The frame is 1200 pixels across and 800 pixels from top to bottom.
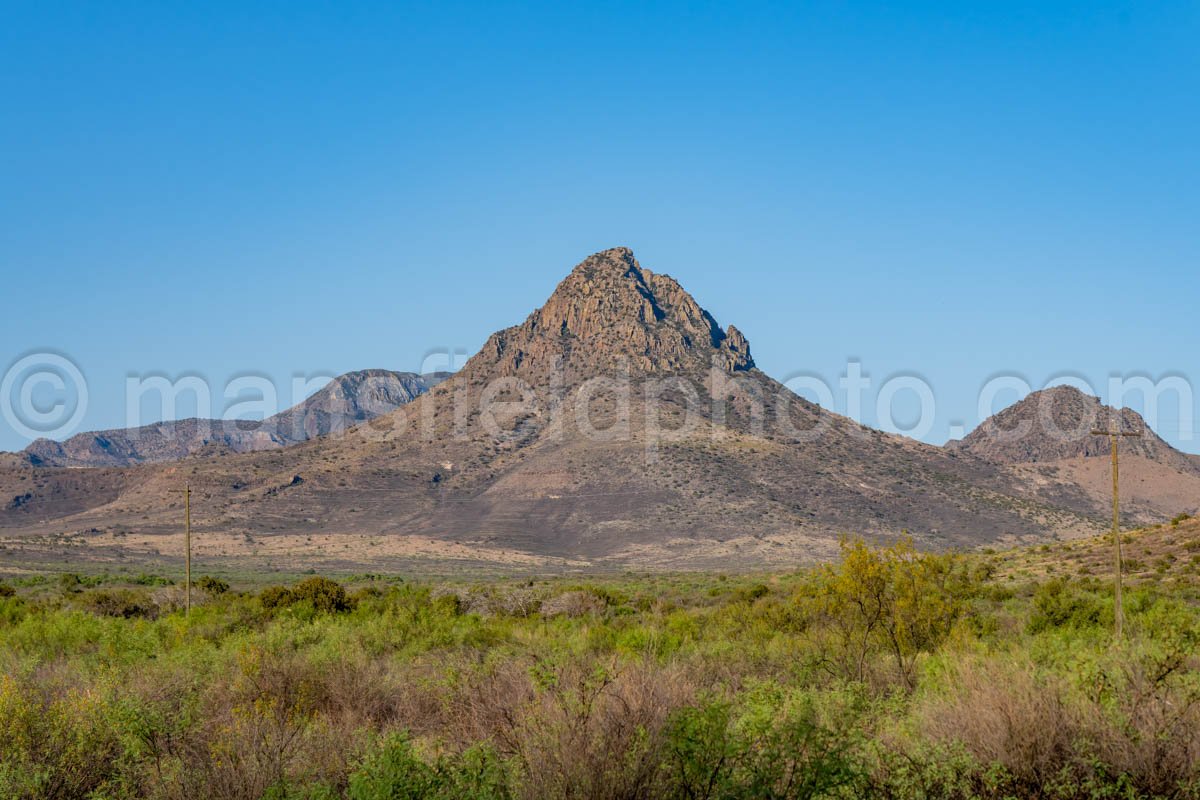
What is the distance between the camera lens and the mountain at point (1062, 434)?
552ft

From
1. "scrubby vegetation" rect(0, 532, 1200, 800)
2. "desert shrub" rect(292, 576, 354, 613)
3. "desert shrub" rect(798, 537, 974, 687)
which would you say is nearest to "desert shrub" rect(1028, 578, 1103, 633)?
"desert shrub" rect(798, 537, 974, 687)

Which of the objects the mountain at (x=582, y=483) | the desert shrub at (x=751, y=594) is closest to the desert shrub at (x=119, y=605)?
the desert shrub at (x=751, y=594)

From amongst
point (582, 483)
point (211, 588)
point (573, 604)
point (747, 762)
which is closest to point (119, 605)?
point (211, 588)

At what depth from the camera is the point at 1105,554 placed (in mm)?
49781

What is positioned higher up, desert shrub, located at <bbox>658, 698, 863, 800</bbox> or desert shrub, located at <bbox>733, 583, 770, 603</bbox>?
desert shrub, located at <bbox>658, 698, 863, 800</bbox>

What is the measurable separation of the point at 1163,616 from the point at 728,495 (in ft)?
303

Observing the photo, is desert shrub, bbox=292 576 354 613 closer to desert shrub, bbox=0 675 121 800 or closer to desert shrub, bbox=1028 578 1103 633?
desert shrub, bbox=0 675 121 800

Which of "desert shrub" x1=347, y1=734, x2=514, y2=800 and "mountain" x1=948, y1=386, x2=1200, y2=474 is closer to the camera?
"desert shrub" x1=347, y1=734, x2=514, y2=800

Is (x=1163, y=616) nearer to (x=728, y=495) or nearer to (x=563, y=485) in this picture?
(x=728, y=495)

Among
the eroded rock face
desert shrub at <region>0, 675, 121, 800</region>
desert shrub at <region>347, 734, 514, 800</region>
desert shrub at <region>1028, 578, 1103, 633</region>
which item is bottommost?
desert shrub at <region>1028, 578, 1103, 633</region>

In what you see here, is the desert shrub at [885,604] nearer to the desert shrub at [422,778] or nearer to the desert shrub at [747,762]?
the desert shrub at [747,762]

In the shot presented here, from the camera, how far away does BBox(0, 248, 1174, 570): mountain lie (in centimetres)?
10669

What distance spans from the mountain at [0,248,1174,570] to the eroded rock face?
1.47ft

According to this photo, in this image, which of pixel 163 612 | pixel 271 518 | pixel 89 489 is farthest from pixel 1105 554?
pixel 89 489
